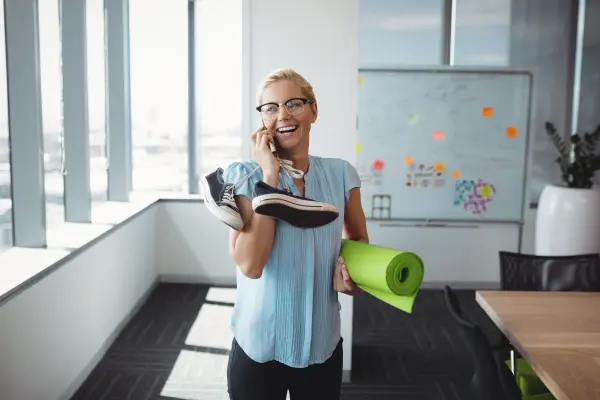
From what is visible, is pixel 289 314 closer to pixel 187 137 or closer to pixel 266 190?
pixel 266 190

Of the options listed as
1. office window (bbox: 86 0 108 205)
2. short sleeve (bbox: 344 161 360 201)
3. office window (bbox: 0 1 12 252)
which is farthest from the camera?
office window (bbox: 86 0 108 205)

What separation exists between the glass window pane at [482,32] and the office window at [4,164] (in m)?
3.95

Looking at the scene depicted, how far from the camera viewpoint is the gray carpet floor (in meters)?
3.21

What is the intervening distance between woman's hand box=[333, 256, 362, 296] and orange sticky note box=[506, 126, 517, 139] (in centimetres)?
419

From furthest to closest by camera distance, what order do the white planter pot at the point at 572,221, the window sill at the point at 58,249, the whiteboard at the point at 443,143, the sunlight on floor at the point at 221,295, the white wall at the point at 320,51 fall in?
the whiteboard at the point at 443,143
the sunlight on floor at the point at 221,295
the white planter pot at the point at 572,221
the white wall at the point at 320,51
the window sill at the point at 58,249

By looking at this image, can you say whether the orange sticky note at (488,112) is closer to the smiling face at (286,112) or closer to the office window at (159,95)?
the office window at (159,95)

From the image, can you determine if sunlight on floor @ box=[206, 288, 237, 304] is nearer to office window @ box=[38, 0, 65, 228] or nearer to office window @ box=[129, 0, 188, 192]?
office window @ box=[129, 0, 188, 192]

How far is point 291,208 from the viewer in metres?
1.25

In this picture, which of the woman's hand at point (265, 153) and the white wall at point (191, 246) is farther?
the white wall at point (191, 246)

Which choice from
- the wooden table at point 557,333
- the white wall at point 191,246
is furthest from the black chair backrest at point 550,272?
the white wall at point 191,246

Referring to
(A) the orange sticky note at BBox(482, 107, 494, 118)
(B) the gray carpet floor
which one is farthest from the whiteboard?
(B) the gray carpet floor

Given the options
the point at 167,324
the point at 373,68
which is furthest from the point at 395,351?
the point at 373,68

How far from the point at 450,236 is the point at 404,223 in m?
0.44

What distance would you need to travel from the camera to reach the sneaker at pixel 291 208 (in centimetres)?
123
